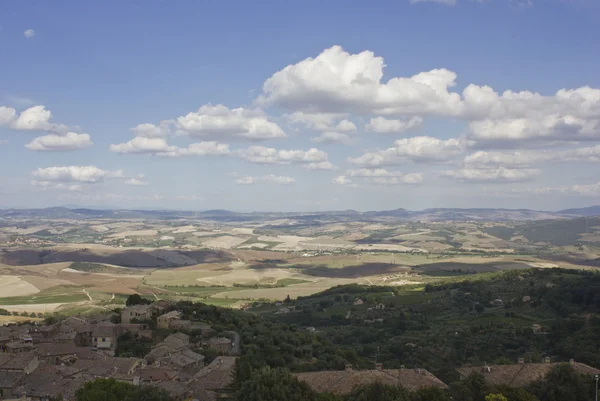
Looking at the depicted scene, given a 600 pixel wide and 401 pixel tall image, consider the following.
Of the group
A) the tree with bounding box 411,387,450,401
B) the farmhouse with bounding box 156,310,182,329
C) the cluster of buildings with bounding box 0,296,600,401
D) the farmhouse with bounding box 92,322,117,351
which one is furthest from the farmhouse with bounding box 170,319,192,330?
the tree with bounding box 411,387,450,401

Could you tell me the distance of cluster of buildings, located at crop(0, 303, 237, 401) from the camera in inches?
1590

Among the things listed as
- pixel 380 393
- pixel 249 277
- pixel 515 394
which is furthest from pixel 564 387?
pixel 249 277

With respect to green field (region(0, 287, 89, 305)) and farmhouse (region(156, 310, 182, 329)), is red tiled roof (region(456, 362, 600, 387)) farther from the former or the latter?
green field (region(0, 287, 89, 305))

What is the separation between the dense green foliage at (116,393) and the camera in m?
32.2

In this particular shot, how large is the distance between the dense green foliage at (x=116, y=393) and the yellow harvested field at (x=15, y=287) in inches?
3452

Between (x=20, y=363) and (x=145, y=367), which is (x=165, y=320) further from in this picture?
(x=20, y=363)

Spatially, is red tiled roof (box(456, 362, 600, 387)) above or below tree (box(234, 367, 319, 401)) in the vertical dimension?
below

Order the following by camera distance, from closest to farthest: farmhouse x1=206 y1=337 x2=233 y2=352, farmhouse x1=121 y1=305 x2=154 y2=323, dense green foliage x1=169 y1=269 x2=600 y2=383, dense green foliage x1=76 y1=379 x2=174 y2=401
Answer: dense green foliage x1=76 y1=379 x2=174 y2=401 < farmhouse x1=206 y1=337 x2=233 y2=352 < dense green foliage x1=169 y1=269 x2=600 y2=383 < farmhouse x1=121 y1=305 x2=154 y2=323

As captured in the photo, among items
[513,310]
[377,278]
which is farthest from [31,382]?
[377,278]

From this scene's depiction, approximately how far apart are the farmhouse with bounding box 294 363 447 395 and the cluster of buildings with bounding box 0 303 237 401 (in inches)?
237

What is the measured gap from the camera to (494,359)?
58.5m

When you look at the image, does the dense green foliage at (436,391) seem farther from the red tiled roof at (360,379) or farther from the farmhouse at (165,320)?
the farmhouse at (165,320)

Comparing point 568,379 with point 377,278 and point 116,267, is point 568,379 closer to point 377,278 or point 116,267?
point 377,278

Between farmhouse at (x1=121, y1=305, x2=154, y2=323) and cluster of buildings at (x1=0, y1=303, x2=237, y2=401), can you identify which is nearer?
cluster of buildings at (x1=0, y1=303, x2=237, y2=401)
